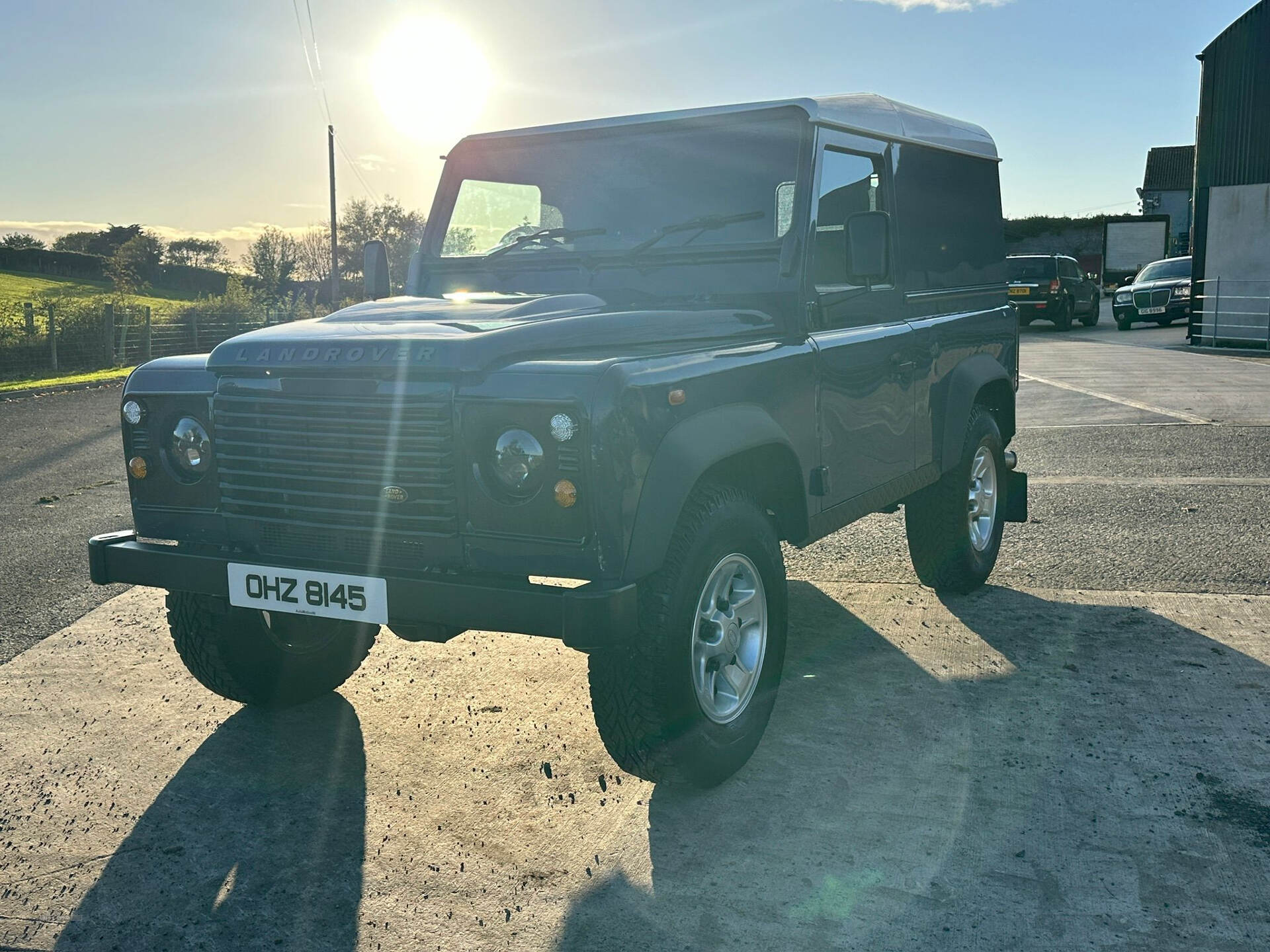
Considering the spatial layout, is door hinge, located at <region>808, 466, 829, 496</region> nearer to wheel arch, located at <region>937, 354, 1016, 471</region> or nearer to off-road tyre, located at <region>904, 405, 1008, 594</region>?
wheel arch, located at <region>937, 354, 1016, 471</region>

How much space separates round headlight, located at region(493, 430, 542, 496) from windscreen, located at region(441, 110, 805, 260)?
5.40 ft

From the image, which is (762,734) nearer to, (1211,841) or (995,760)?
(995,760)

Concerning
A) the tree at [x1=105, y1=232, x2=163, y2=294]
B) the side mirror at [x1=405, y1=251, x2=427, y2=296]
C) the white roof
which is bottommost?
the side mirror at [x1=405, y1=251, x2=427, y2=296]

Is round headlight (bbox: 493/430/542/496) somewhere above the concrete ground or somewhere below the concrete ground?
above

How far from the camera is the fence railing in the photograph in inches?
967

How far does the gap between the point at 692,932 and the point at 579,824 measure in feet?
2.38

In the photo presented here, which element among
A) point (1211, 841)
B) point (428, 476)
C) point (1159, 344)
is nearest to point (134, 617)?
point (428, 476)

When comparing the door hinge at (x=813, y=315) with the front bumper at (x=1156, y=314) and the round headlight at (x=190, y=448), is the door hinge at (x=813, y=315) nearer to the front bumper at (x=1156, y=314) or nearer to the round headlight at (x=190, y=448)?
the round headlight at (x=190, y=448)

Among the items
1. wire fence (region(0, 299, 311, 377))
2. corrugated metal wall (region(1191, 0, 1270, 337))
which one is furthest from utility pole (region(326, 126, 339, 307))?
corrugated metal wall (region(1191, 0, 1270, 337))

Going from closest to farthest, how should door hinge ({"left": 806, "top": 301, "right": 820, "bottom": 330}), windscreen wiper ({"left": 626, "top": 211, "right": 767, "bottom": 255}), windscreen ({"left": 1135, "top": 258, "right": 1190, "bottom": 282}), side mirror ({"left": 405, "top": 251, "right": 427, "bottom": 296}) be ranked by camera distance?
door hinge ({"left": 806, "top": 301, "right": 820, "bottom": 330}), windscreen wiper ({"left": 626, "top": 211, "right": 767, "bottom": 255}), side mirror ({"left": 405, "top": 251, "right": 427, "bottom": 296}), windscreen ({"left": 1135, "top": 258, "right": 1190, "bottom": 282})

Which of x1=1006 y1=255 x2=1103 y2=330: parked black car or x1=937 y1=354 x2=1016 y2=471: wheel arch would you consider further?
x1=1006 y1=255 x2=1103 y2=330: parked black car

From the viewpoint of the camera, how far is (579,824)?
3686mm

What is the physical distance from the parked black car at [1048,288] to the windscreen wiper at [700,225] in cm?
2400

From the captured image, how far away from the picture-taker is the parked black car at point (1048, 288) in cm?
2817
